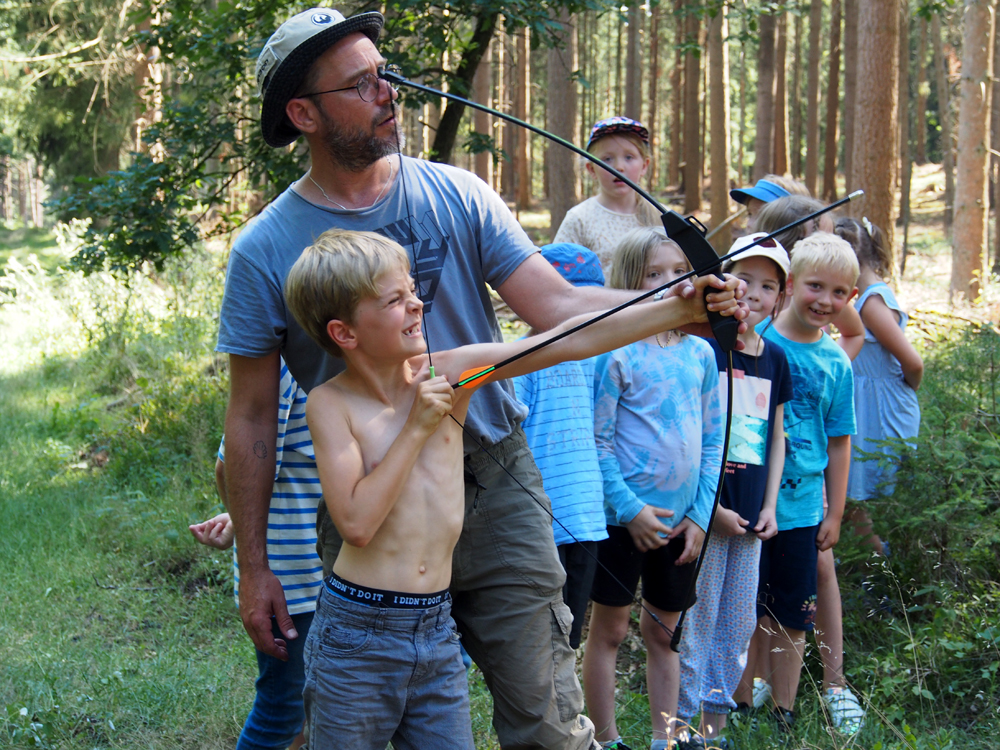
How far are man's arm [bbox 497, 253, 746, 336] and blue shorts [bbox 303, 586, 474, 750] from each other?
856 millimetres

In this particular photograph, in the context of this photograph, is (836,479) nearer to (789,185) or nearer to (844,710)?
(844,710)

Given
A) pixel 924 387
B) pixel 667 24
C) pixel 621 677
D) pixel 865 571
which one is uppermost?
pixel 667 24

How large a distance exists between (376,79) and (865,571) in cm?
327

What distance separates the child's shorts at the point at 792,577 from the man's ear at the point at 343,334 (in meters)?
2.09

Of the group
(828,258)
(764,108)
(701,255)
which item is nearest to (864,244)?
(828,258)

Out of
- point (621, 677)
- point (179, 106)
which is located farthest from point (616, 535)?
point (179, 106)

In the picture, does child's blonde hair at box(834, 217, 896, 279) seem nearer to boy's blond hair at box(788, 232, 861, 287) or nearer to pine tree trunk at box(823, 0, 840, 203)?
boy's blond hair at box(788, 232, 861, 287)

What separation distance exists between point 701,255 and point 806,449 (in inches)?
69.5

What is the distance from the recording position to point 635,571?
323 centimetres

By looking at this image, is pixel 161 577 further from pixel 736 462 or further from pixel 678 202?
pixel 678 202

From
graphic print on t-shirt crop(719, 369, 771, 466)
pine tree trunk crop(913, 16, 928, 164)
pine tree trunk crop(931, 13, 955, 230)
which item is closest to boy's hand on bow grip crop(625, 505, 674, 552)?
graphic print on t-shirt crop(719, 369, 771, 466)

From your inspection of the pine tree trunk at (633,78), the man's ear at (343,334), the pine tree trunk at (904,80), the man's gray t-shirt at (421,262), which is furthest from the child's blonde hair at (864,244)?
the pine tree trunk at (633,78)

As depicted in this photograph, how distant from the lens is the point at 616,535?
3.18 metres

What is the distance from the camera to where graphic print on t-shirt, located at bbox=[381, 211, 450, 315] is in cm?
235
